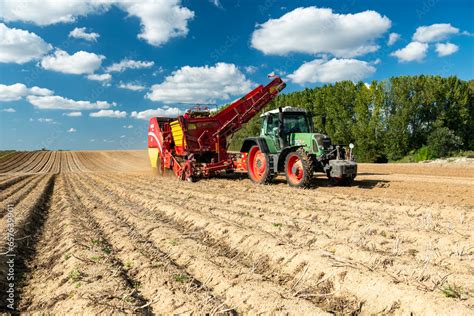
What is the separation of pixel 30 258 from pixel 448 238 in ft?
19.1

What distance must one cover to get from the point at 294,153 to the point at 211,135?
4750 mm

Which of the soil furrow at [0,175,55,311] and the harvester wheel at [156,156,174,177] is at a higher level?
the harvester wheel at [156,156,174,177]

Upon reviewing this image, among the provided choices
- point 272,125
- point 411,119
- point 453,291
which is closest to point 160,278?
point 453,291

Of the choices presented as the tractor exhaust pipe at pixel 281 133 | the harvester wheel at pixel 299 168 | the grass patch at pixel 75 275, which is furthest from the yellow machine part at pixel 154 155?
the grass patch at pixel 75 275

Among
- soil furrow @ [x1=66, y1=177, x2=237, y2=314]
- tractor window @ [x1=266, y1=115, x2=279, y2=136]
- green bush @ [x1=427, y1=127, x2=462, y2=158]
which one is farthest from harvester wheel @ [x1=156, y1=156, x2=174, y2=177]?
green bush @ [x1=427, y1=127, x2=462, y2=158]

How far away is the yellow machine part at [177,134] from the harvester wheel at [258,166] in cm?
290

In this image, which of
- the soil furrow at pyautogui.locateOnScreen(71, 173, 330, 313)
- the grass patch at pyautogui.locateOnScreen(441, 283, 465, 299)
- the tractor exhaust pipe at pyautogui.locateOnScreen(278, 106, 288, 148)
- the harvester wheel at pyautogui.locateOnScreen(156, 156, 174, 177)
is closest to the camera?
the grass patch at pyautogui.locateOnScreen(441, 283, 465, 299)

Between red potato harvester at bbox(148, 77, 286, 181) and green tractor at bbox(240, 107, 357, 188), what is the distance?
4.37 ft

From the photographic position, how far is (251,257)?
4766mm

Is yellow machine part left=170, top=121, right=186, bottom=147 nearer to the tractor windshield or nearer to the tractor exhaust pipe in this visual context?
the tractor windshield

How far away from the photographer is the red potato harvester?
14.0 meters

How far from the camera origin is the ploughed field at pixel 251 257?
3348mm

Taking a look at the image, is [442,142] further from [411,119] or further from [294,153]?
[294,153]

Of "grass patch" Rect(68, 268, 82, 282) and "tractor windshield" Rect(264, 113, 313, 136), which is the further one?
"tractor windshield" Rect(264, 113, 313, 136)
